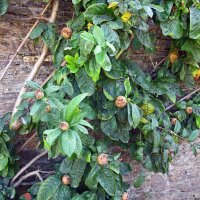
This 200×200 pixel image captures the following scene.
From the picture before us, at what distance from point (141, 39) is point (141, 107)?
35 cm

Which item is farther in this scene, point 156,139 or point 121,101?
point 156,139

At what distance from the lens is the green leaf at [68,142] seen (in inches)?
49.3

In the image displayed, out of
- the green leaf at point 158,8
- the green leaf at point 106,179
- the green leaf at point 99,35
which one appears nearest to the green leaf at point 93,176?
the green leaf at point 106,179

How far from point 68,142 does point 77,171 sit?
0.39m

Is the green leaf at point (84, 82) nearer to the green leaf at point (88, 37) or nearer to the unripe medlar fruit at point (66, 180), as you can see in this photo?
the green leaf at point (88, 37)

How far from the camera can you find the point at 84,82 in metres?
1.52

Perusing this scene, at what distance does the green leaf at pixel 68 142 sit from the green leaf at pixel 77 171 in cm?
34

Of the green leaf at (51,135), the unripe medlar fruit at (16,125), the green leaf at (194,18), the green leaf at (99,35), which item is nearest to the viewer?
the green leaf at (51,135)

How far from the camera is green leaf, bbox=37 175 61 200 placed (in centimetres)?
157

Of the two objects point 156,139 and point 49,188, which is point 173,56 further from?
point 49,188

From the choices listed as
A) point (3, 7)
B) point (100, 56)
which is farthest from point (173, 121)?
point (3, 7)

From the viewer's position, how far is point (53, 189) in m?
1.59

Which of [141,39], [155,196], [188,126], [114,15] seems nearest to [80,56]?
[114,15]

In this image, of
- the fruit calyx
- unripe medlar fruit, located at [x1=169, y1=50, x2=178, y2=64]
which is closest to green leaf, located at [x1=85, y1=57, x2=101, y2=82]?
the fruit calyx
